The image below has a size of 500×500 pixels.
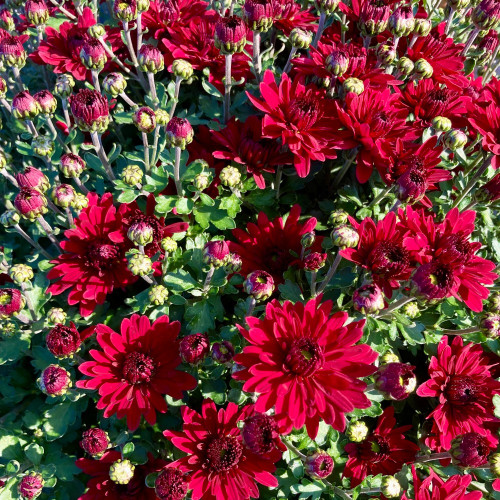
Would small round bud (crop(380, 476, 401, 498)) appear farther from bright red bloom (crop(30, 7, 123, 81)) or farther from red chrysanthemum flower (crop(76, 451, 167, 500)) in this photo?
bright red bloom (crop(30, 7, 123, 81))

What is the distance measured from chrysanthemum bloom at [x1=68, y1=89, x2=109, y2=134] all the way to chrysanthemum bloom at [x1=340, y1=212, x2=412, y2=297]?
3.37 ft

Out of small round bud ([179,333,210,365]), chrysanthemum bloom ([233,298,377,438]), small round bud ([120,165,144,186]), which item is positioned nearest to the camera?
chrysanthemum bloom ([233,298,377,438])

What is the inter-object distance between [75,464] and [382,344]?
1.30 meters

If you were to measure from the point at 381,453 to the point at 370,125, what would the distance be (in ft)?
4.18

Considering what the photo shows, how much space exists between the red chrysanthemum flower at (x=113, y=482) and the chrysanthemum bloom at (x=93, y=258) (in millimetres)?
555

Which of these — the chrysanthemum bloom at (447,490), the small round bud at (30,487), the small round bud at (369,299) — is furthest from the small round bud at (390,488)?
the small round bud at (30,487)

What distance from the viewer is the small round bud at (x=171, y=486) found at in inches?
56.9

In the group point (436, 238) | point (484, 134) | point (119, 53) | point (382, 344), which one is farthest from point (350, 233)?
point (119, 53)

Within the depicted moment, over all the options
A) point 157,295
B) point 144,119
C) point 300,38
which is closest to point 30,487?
point 157,295

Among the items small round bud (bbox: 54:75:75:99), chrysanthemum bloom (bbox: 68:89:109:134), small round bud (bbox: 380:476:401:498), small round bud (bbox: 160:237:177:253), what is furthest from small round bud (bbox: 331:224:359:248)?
small round bud (bbox: 54:75:75:99)

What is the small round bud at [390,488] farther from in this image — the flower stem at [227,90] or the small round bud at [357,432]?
the flower stem at [227,90]

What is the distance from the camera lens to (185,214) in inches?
82.0

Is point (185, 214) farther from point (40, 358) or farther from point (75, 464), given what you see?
point (75, 464)

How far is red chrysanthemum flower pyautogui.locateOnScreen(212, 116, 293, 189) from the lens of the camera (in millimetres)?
1977
